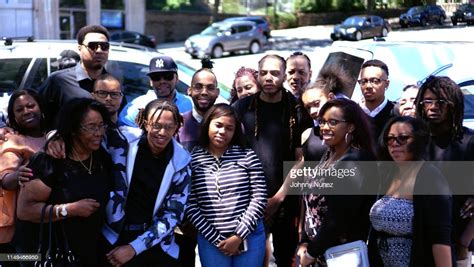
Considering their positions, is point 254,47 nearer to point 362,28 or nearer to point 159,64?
point 362,28

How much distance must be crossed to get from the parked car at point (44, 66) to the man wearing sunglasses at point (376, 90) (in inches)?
133

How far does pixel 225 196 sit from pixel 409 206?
119cm

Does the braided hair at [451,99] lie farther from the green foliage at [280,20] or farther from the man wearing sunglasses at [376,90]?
the green foliage at [280,20]

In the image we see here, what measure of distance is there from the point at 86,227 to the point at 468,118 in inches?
136

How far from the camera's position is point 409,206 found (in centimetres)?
320

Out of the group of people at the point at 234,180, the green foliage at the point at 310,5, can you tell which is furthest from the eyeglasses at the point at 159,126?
the green foliage at the point at 310,5

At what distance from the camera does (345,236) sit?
3471 mm

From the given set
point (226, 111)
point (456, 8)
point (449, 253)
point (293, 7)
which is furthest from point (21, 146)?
point (293, 7)

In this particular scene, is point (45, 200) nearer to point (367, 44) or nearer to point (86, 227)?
point (86, 227)

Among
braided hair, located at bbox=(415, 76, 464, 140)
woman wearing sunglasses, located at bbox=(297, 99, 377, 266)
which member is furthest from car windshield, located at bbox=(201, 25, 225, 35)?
woman wearing sunglasses, located at bbox=(297, 99, 377, 266)

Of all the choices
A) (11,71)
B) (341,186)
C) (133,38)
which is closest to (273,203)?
(341,186)

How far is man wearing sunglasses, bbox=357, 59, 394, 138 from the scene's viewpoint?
446 cm

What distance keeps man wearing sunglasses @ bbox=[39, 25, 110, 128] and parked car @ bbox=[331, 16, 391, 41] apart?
2853cm

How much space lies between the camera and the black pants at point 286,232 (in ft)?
14.2
